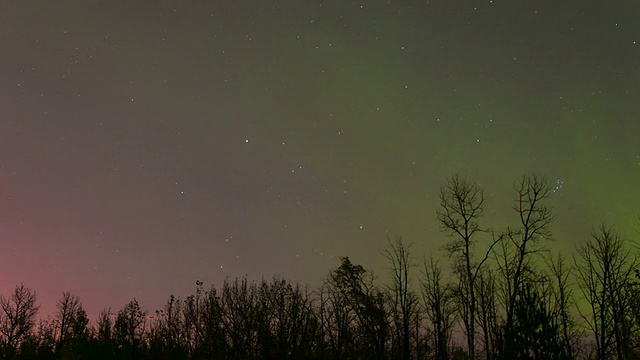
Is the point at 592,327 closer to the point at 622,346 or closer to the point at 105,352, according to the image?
the point at 622,346

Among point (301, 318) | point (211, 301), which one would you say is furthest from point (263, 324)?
point (211, 301)

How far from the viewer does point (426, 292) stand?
138ft

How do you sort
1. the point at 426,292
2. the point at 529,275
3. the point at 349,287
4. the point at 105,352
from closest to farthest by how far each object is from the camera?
the point at 529,275 → the point at 105,352 → the point at 426,292 → the point at 349,287

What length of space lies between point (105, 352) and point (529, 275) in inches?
1012

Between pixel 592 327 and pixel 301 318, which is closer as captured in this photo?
pixel 592 327

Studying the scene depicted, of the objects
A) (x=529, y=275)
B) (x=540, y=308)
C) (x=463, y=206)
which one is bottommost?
(x=540, y=308)

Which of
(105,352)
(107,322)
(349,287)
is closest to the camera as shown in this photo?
(105,352)

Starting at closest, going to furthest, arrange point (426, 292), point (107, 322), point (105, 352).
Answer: point (105, 352) < point (426, 292) < point (107, 322)

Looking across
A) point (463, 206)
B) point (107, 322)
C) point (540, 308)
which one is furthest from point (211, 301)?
point (540, 308)

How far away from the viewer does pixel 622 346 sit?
3259 cm

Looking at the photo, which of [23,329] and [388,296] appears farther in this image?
[23,329]

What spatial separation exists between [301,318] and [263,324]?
3.59 meters

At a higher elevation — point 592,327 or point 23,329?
point 23,329

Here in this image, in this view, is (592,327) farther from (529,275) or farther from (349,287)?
(349,287)
